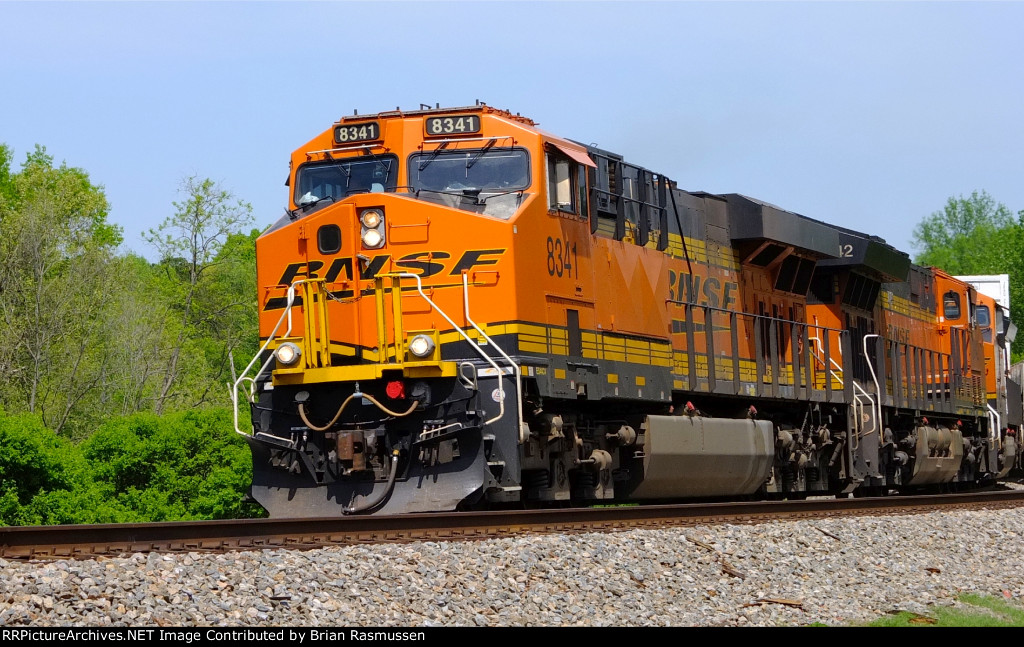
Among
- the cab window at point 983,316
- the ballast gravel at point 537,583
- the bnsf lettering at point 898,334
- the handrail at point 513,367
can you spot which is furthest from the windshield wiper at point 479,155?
the cab window at point 983,316

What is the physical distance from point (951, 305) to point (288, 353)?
16638mm

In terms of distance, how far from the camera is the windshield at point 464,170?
41.2 feet

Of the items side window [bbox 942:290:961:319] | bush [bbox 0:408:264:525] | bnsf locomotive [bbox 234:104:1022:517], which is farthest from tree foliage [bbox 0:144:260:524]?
side window [bbox 942:290:961:319]

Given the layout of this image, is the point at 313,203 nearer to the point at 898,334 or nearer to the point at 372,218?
the point at 372,218

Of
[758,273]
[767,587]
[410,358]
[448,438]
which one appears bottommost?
[767,587]

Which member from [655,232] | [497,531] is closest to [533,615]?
[497,531]

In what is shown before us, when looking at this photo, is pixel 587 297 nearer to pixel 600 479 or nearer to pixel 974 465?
pixel 600 479

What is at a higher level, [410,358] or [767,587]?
[410,358]

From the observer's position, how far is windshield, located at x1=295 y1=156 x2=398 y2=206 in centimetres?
1277

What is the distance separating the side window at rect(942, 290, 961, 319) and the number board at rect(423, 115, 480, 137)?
15168mm

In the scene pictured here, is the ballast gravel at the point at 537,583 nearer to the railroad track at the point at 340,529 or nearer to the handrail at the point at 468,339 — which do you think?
the railroad track at the point at 340,529

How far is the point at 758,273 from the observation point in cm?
1789

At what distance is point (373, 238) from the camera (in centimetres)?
1239

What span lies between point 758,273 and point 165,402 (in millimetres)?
20427
